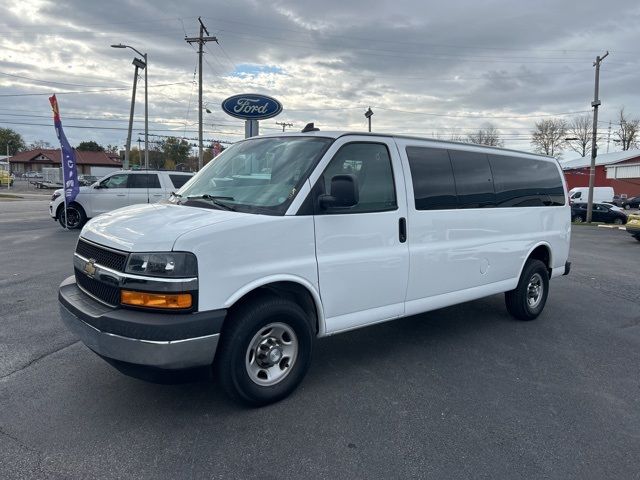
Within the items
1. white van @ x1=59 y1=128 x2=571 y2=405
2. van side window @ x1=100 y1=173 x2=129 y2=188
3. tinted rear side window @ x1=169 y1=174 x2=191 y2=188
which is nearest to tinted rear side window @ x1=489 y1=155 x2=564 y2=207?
white van @ x1=59 y1=128 x2=571 y2=405

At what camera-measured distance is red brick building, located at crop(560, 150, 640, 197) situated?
52.2m

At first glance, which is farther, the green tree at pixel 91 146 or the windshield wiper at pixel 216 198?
the green tree at pixel 91 146

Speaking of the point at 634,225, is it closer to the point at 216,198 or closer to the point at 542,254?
the point at 542,254

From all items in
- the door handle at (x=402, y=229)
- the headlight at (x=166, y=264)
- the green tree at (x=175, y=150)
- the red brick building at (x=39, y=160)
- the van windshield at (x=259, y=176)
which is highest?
the green tree at (x=175, y=150)

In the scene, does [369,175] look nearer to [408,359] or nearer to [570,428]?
[408,359]

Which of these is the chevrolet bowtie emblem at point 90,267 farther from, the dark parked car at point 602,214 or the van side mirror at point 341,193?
the dark parked car at point 602,214

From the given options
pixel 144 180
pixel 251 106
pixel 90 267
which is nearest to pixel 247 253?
pixel 90 267

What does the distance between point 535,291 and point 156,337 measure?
506cm

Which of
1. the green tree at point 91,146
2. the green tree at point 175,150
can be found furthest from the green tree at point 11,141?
the green tree at point 175,150

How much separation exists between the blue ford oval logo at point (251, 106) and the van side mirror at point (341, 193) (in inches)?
385

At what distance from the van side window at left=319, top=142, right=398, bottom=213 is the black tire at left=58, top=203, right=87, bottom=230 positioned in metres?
13.3

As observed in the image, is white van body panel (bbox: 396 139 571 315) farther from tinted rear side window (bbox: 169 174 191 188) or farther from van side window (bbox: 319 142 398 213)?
tinted rear side window (bbox: 169 174 191 188)

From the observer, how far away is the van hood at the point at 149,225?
306cm

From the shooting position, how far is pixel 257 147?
171 inches
